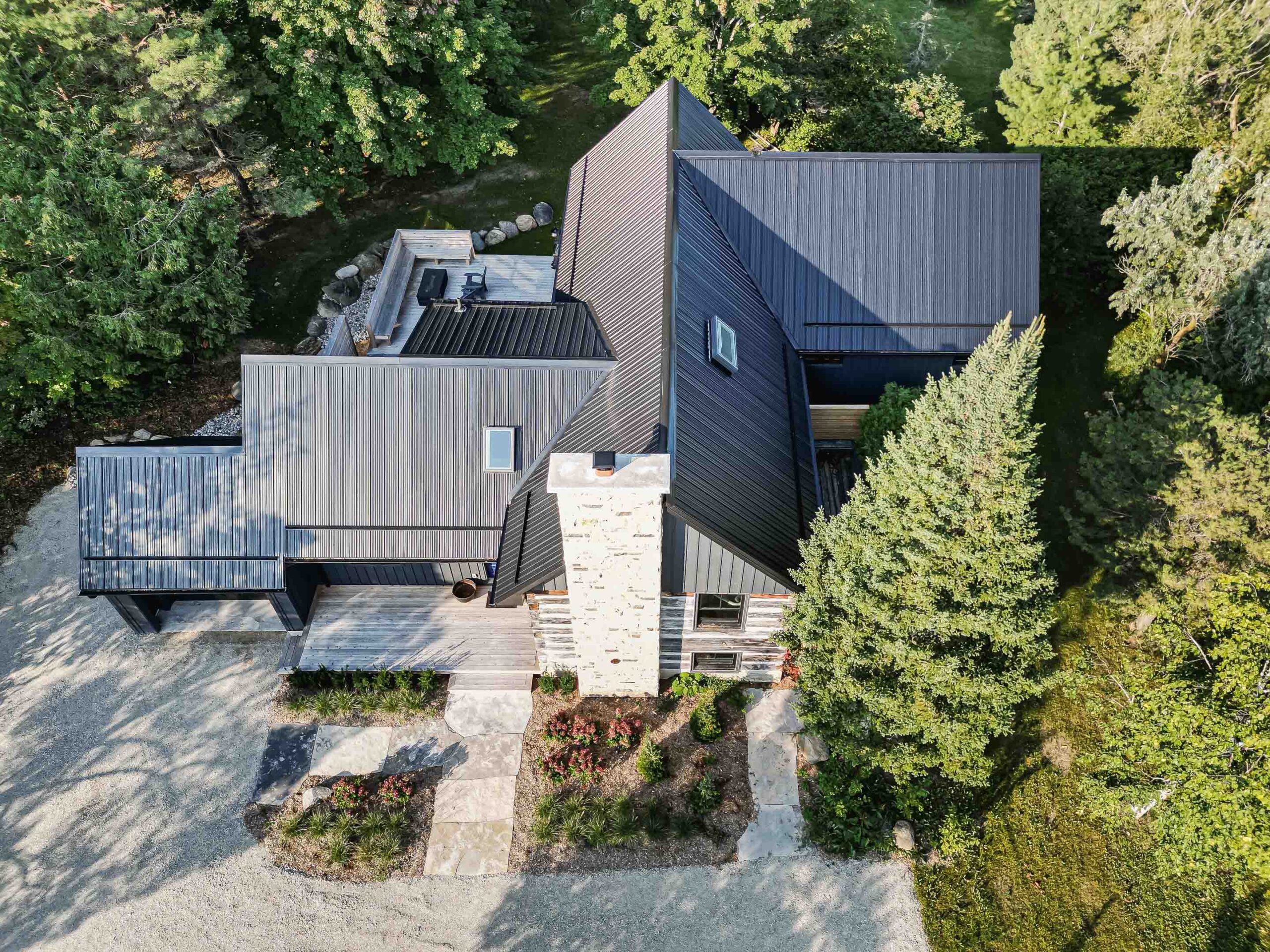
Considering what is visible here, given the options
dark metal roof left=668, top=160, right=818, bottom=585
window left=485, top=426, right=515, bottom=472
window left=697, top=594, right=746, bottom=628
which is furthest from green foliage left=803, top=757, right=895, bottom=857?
window left=485, top=426, right=515, bottom=472

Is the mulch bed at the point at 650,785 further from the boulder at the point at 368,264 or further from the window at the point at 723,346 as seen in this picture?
the boulder at the point at 368,264

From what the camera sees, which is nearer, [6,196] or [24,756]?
[24,756]

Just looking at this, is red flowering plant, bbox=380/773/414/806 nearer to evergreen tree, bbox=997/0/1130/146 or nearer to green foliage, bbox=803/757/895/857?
green foliage, bbox=803/757/895/857

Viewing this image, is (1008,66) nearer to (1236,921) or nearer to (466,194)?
(466,194)

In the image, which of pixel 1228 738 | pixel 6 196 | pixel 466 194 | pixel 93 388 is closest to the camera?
pixel 1228 738

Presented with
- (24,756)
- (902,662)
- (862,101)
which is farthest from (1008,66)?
(24,756)

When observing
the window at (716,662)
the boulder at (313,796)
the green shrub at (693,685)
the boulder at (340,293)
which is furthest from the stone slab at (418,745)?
the boulder at (340,293)

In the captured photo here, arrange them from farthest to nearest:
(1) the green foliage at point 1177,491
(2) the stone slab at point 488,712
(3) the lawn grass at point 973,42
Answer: (3) the lawn grass at point 973,42 → (2) the stone slab at point 488,712 → (1) the green foliage at point 1177,491
